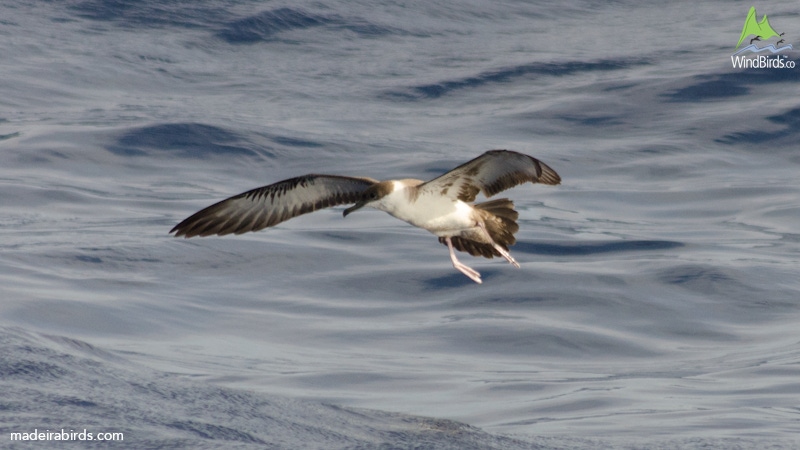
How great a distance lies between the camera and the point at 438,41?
26.9 metres

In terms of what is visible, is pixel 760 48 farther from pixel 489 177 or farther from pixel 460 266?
pixel 489 177

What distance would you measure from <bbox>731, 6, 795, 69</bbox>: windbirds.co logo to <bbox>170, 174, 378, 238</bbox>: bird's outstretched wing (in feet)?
55.4

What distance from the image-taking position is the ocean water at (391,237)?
29.9ft

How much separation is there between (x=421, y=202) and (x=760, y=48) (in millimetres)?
18937

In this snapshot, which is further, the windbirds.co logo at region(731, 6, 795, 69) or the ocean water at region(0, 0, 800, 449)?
the windbirds.co logo at region(731, 6, 795, 69)

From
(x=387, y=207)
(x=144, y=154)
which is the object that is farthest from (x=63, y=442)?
(x=144, y=154)

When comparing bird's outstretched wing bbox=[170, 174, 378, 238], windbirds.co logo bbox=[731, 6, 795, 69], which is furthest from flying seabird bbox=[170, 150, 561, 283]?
windbirds.co logo bbox=[731, 6, 795, 69]

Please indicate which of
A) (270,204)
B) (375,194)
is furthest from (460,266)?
(270,204)

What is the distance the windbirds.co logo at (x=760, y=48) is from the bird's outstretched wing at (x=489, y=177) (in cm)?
1643

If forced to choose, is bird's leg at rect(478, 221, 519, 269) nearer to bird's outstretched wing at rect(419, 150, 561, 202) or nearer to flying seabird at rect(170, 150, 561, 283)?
flying seabird at rect(170, 150, 561, 283)

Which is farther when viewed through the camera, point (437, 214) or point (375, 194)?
point (437, 214)

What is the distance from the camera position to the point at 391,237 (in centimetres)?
1666

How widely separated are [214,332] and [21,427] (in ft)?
18.9

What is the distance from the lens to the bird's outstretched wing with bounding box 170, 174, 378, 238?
8.64 meters
